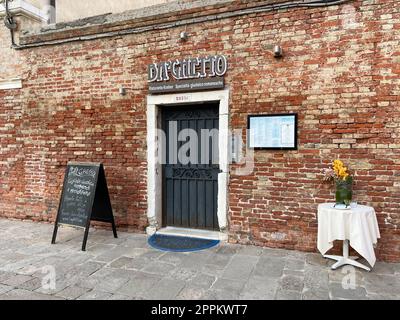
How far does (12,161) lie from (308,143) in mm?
5865

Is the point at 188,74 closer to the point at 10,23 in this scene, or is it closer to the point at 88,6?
the point at 10,23

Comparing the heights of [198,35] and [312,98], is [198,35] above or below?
above

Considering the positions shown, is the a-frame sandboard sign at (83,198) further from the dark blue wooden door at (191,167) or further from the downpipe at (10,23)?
the downpipe at (10,23)

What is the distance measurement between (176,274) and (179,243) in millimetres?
1147

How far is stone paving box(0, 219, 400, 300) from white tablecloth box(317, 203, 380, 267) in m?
0.31

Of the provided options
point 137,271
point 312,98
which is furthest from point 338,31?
point 137,271

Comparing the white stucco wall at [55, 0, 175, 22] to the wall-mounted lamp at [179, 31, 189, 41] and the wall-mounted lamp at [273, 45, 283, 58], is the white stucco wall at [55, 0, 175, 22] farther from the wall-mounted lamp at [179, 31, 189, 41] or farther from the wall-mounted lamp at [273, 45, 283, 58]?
the wall-mounted lamp at [273, 45, 283, 58]

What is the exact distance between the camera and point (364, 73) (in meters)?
4.20

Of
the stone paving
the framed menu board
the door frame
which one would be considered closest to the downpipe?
the door frame

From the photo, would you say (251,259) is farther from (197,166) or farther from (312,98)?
(312,98)

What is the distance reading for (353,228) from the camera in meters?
3.79

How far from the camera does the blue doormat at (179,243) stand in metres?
4.70

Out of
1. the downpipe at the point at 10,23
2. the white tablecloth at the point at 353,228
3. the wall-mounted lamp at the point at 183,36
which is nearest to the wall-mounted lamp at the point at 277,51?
the wall-mounted lamp at the point at 183,36

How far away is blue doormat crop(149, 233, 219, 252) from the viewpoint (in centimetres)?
470
